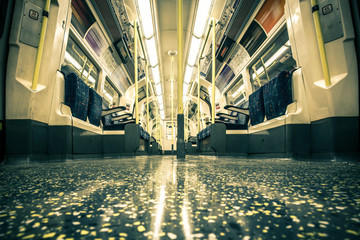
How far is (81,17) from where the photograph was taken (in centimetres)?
396

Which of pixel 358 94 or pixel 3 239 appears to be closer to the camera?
pixel 3 239

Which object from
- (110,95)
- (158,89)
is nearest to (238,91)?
(158,89)

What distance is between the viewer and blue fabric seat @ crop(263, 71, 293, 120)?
9.23 feet

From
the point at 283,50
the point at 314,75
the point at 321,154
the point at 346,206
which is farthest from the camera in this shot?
the point at 283,50

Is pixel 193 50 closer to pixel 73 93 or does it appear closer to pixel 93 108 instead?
pixel 93 108

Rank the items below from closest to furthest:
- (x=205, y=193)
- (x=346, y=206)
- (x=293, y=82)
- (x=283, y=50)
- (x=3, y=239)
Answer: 1. (x=3, y=239)
2. (x=346, y=206)
3. (x=205, y=193)
4. (x=293, y=82)
5. (x=283, y=50)

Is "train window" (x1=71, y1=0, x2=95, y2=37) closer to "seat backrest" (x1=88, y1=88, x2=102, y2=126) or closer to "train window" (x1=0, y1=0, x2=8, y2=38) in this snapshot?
"seat backrest" (x1=88, y1=88, x2=102, y2=126)

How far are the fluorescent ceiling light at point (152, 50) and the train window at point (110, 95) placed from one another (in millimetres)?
1738

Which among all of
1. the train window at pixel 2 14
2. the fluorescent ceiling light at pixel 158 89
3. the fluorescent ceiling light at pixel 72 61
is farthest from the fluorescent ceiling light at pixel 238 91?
the train window at pixel 2 14

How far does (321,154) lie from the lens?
2.05 meters

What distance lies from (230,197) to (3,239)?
41cm

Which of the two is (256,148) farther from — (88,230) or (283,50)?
(88,230)

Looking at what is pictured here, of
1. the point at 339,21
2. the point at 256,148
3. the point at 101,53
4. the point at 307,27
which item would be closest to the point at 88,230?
the point at 339,21

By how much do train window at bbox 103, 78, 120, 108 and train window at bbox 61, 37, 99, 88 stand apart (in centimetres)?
83
